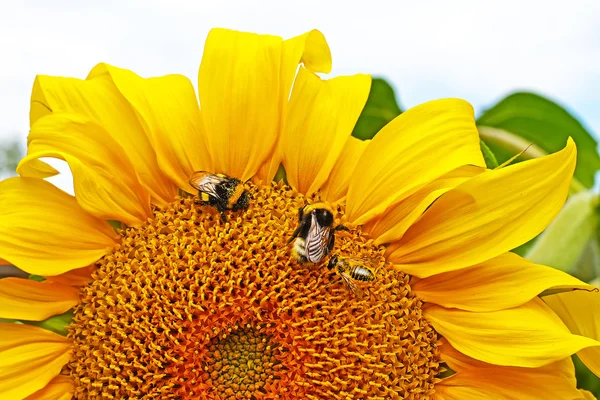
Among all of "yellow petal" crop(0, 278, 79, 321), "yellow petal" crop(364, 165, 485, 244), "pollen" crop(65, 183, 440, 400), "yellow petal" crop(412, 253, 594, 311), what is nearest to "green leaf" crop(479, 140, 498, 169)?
"yellow petal" crop(364, 165, 485, 244)

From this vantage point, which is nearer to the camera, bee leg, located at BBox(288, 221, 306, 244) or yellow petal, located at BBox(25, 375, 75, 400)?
bee leg, located at BBox(288, 221, 306, 244)

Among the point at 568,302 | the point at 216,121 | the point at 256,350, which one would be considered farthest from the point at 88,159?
the point at 568,302

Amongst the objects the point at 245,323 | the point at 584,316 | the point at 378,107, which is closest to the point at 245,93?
the point at 245,323

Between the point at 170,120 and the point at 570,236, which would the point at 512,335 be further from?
the point at 570,236

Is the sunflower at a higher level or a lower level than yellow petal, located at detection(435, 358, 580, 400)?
higher

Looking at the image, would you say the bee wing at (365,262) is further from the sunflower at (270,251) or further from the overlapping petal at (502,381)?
the overlapping petal at (502,381)

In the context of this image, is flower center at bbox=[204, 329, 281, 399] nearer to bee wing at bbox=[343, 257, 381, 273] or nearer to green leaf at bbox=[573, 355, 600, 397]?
bee wing at bbox=[343, 257, 381, 273]
